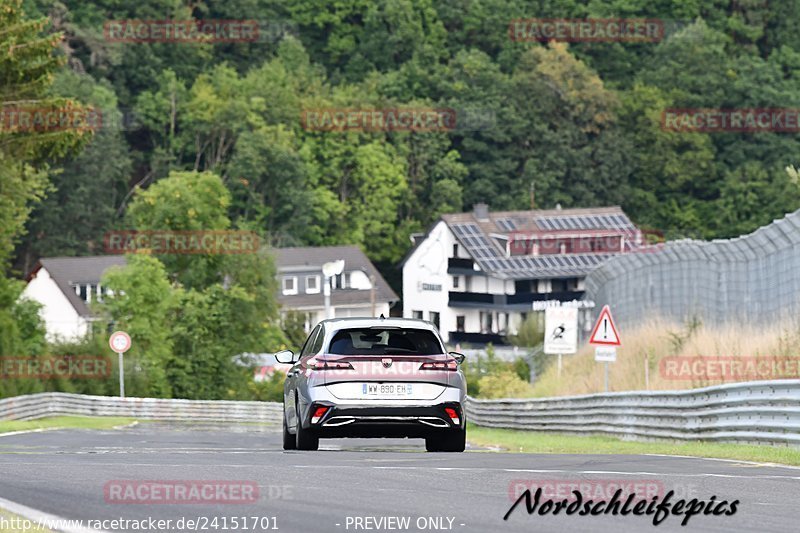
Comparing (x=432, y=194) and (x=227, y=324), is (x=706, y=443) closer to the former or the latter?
(x=227, y=324)

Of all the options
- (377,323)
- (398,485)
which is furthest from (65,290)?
(398,485)

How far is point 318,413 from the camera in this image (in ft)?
64.8

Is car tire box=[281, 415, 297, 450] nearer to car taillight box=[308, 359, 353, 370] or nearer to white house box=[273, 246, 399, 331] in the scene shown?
car taillight box=[308, 359, 353, 370]

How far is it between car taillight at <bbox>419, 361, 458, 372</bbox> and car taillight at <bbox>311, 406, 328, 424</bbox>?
42.6 inches

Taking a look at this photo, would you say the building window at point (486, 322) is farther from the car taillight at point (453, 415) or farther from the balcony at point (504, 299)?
the car taillight at point (453, 415)

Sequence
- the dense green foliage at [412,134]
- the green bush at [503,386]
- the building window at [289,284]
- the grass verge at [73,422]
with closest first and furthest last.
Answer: the grass verge at [73,422]
the green bush at [503,386]
the building window at [289,284]
the dense green foliage at [412,134]

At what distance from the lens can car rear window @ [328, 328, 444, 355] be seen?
19797 mm

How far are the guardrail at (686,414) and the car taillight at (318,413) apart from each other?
524cm

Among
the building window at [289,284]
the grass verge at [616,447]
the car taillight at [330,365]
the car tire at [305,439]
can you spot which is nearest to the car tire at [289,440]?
the car tire at [305,439]

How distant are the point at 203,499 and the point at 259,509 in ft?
2.45

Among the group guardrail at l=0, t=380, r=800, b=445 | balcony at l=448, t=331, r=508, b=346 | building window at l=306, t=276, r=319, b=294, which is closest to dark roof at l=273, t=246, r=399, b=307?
building window at l=306, t=276, r=319, b=294

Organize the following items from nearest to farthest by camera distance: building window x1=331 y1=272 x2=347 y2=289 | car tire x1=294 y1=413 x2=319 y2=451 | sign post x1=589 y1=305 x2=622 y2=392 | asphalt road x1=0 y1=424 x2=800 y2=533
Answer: asphalt road x1=0 y1=424 x2=800 y2=533 < car tire x1=294 y1=413 x2=319 y2=451 < sign post x1=589 y1=305 x2=622 y2=392 < building window x1=331 y1=272 x2=347 y2=289

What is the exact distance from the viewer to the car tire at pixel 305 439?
20109 mm

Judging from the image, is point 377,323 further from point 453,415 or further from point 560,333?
point 560,333
